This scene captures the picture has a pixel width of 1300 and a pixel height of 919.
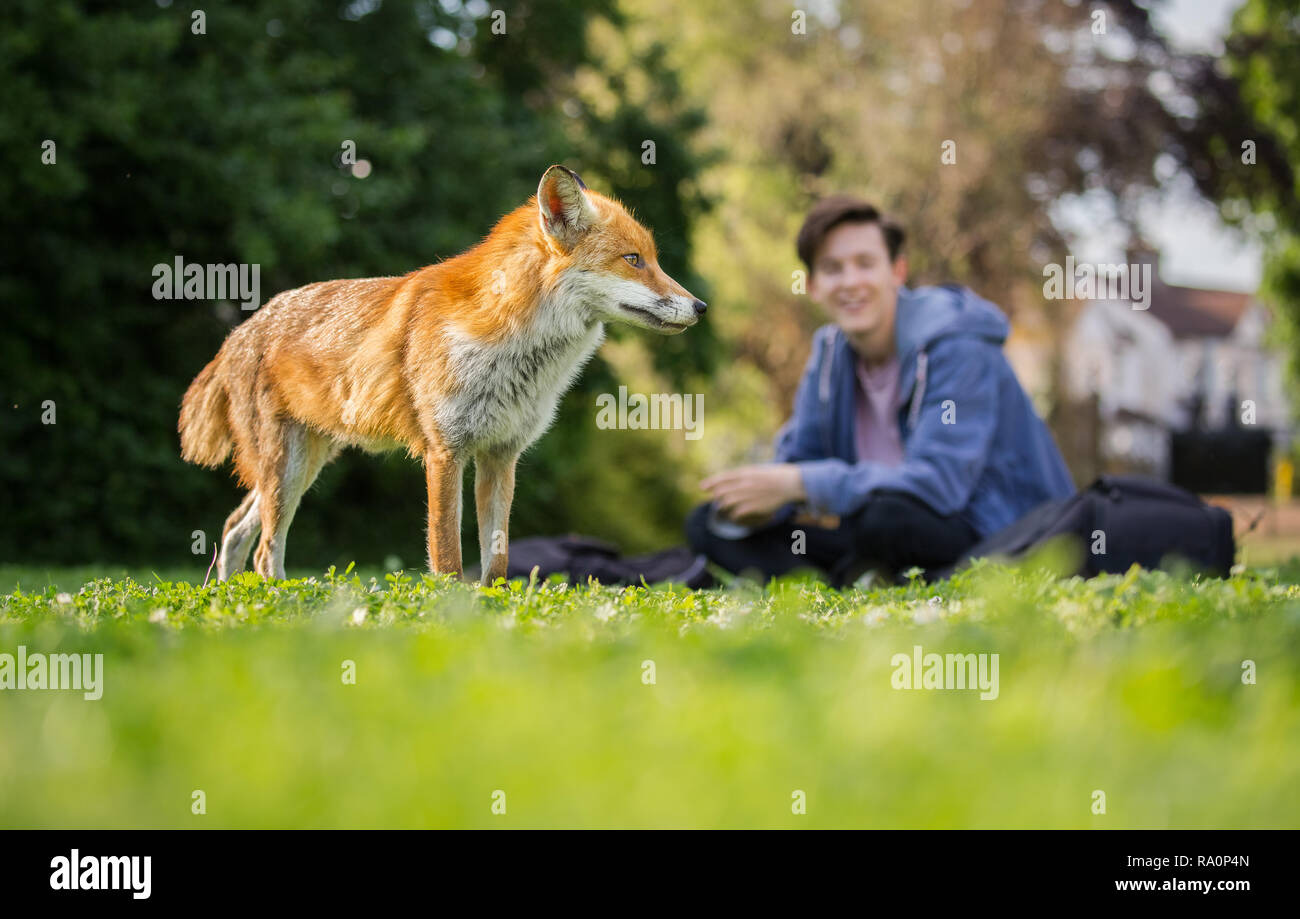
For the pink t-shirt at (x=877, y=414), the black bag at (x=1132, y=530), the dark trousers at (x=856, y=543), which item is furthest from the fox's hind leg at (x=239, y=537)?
the pink t-shirt at (x=877, y=414)

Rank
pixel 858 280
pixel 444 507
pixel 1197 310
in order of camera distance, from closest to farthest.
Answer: pixel 444 507, pixel 858 280, pixel 1197 310

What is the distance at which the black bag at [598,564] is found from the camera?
7.66 metres

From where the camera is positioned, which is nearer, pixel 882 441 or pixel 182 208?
pixel 882 441

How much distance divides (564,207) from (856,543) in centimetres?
335

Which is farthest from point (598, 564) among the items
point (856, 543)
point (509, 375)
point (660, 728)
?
point (660, 728)

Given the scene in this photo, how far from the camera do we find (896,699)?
2.69 metres

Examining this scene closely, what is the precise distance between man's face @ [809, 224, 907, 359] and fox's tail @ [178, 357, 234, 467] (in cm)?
434

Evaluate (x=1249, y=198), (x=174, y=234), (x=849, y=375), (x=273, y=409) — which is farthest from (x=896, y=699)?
(x=1249, y=198)

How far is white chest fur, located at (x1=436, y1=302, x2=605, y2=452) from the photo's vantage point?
4852mm

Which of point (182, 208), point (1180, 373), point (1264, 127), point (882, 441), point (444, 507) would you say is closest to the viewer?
point (444, 507)

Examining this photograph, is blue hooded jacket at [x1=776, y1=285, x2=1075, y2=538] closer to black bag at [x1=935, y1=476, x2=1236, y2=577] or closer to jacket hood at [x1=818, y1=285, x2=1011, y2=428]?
jacket hood at [x1=818, y1=285, x2=1011, y2=428]

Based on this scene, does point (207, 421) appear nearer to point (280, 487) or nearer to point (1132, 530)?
point (280, 487)

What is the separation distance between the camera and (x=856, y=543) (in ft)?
23.3

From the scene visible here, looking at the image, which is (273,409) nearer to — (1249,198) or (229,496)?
(229,496)
